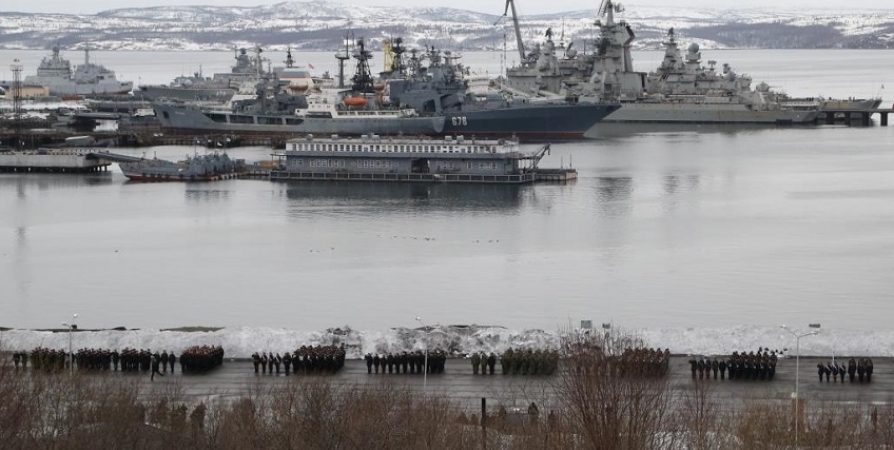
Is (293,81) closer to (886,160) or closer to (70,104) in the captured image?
(70,104)

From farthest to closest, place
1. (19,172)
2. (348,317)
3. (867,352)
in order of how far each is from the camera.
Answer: (19,172) < (348,317) < (867,352)

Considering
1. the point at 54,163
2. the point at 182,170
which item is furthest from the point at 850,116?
the point at 54,163

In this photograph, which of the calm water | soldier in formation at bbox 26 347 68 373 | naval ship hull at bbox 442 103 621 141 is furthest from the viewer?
naval ship hull at bbox 442 103 621 141

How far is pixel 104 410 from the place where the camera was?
44.4 ft

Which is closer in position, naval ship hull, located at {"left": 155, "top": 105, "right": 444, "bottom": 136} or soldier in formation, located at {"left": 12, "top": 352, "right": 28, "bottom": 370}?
soldier in formation, located at {"left": 12, "top": 352, "right": 28, "bottom": 370}

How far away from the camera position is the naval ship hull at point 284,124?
61.7 metres

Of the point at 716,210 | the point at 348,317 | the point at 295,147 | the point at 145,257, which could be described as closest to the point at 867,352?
the point at 348,317

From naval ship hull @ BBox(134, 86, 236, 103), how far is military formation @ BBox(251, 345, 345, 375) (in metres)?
66.0

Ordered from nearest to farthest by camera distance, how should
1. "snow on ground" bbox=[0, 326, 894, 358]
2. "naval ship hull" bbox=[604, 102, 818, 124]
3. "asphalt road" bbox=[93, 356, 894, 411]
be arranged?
"asphalt road" bbox=[93, 356, 894, 411] → "snow on ground" bbox=[0, 326, 894, 358] → "naval ship hull" bbox=[604, 102, 818, 124]

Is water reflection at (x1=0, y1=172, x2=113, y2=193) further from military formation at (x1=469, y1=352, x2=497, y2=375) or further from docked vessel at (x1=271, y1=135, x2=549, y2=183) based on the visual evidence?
military formation at (x1=469, y1=352, x2=497, y2=375)

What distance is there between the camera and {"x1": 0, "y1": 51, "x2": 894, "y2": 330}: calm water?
24.9 metres

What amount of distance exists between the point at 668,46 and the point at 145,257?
161 feet

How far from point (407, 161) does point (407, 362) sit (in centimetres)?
2950

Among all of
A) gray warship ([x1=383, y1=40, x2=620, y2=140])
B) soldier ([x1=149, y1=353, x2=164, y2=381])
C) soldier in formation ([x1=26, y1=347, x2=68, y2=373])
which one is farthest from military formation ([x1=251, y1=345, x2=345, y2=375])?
gray warship ([x1=383, y1=40, x2=620, y2=140])
